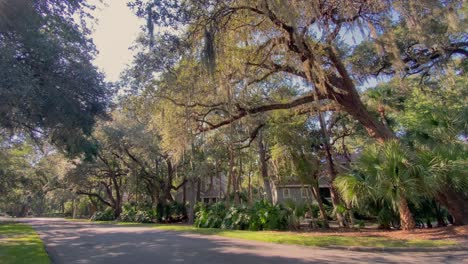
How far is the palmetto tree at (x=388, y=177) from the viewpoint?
10.2 meters

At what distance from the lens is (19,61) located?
873 cm

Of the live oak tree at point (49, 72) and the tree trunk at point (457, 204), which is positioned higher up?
the live oak tree at point (49, 72)

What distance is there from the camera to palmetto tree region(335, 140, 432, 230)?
10169 mm

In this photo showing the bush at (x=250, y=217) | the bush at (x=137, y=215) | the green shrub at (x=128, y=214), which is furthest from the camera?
the green shrub at (x=128, y=214)

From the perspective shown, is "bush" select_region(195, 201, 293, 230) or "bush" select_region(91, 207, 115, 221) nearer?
"bush" select_region(195, 201, 293, 230)

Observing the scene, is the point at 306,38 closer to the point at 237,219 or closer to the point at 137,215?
the point at 237,219

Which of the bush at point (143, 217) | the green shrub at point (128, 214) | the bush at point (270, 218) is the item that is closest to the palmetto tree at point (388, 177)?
the bush at point (270, 218)

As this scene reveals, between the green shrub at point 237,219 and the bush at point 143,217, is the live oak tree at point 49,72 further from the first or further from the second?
the bush at point 143,217

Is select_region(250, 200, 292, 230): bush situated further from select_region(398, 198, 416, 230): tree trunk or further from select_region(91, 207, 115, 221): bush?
select_region(91, 207, 115, 221): bush

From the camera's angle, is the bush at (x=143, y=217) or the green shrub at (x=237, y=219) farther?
the bush at (x=143, y=217)

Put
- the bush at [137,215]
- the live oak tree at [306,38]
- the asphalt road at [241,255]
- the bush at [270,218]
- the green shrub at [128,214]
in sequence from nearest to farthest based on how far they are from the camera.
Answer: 1. the asphalt road at [241,255]
2. the live oak tree at [306,38]
3. the bush at [270,218]
4. the bush at [137,215]
5. the green shrub at [128,214]

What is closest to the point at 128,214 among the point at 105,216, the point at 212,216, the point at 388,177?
the point at 105,216

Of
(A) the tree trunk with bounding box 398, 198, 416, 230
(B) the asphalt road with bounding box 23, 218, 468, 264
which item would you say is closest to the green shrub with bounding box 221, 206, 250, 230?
(B) the asphalt road with bounding box 23, 218, 468, 264

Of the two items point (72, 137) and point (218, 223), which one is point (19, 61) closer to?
point (72, 137)
